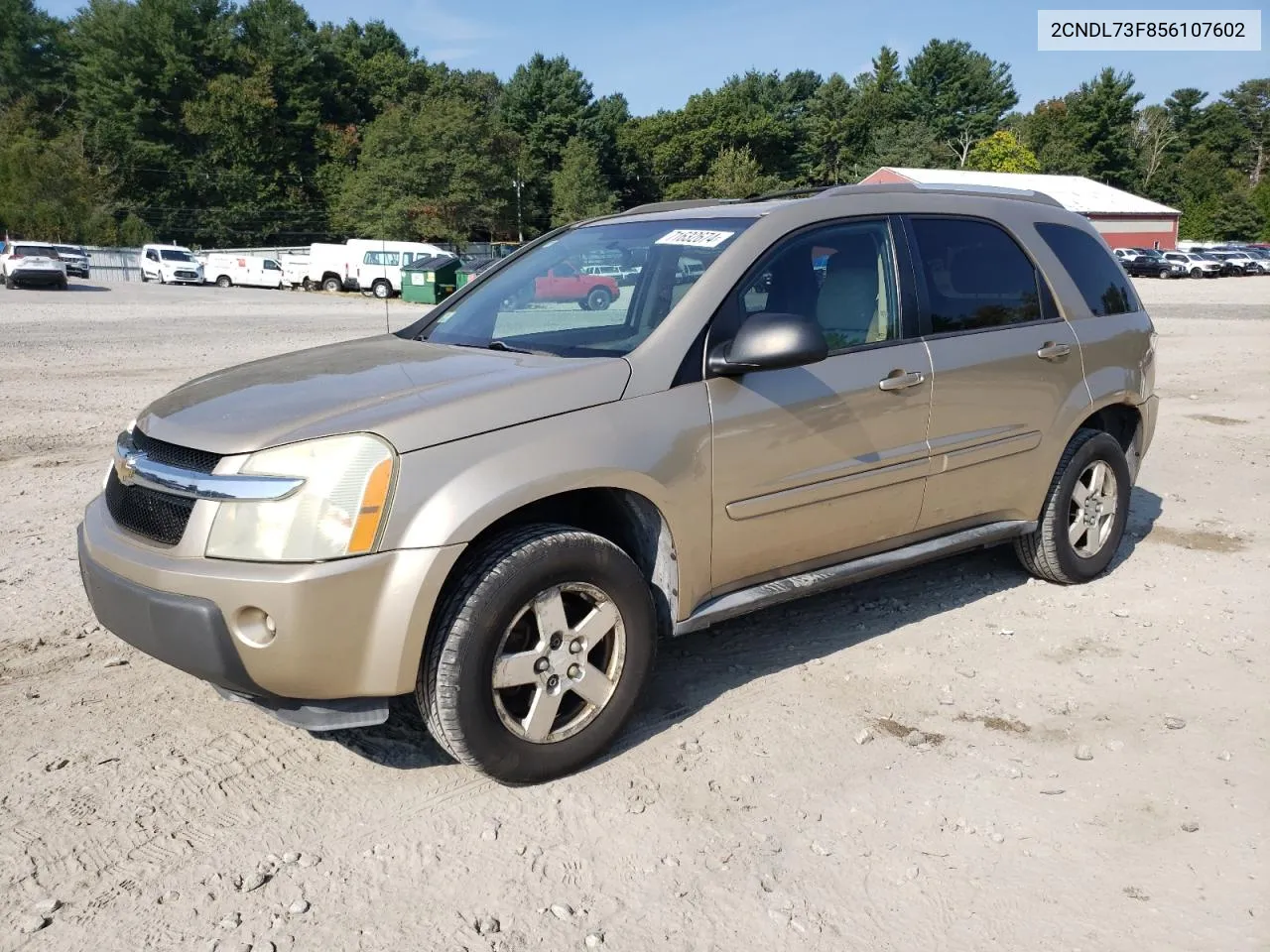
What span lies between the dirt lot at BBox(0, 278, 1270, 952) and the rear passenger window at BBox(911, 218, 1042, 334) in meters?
1.38

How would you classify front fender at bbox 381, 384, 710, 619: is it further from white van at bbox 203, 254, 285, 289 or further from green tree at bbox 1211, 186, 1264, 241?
green tree at bbox 1211, 186, 1264, 241

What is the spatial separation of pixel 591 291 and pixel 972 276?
5.76 ft

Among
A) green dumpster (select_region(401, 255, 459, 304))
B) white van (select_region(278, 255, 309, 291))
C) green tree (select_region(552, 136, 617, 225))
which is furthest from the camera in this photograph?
green tree (select_region(552, 136, 617, 225))

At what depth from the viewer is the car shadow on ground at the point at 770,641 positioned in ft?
12.1

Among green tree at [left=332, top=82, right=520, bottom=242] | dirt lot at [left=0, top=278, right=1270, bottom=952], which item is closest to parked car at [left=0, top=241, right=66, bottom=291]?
green tree at [left=332, top=82, right=520, bottom=242]

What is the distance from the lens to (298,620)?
2.86 m

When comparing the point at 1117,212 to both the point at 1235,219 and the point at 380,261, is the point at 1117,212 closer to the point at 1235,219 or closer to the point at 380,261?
the point at 1235,219

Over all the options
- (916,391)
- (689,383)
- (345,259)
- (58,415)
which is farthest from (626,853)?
(345,259)

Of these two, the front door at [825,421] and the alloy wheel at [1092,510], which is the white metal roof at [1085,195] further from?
the front door at [825,421]

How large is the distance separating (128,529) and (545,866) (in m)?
1.66

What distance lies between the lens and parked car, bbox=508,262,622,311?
13.4ft

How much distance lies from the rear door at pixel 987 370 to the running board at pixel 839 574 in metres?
0.07

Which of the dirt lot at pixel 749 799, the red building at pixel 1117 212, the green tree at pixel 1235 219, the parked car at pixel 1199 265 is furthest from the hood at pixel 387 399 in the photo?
the green tree at pixel 1235 219

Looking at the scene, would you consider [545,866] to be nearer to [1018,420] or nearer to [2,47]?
[1018,420]
